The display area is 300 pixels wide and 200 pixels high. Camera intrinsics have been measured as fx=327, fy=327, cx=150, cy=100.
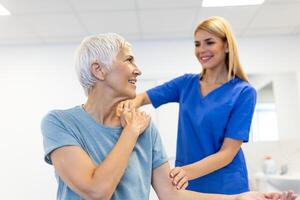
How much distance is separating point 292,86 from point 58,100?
2.69m

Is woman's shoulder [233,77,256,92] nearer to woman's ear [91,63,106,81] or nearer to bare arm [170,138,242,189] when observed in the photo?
bare arm [170,138,242,189]

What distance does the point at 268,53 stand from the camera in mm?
3777

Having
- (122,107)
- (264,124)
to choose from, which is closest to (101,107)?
(122,107)

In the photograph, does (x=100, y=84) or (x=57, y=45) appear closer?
(x=100, y=84)

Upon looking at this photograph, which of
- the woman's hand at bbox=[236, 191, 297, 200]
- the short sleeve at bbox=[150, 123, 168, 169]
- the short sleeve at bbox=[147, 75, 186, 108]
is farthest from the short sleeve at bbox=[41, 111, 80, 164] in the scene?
the short sleeve at bbox=[147, 75, 186, 108]

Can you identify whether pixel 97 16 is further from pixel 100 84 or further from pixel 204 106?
pixel 100 84

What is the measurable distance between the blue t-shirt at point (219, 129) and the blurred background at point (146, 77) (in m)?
1.92

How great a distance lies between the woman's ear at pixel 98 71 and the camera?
3.36ft

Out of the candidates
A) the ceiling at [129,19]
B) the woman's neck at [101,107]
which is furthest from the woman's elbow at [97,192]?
the ceiling at [129,19]

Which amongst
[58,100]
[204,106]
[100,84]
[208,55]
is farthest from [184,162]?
[58,100]

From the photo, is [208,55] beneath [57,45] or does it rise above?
beneath

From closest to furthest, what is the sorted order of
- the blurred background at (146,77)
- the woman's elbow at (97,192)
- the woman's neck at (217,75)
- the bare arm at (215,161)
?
1. the woman's elbow at (97,192)
2. the bare arm at (215,161)
3. the woman's neck at (217,75)
4. the blurred background at (146,77)

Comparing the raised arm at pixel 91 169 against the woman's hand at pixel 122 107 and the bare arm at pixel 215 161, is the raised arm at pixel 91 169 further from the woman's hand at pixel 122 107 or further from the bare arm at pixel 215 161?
the bare arm at pixel 215 161

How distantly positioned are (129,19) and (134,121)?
235 centimetres
